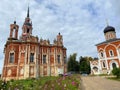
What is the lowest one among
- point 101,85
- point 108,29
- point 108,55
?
point 101,85

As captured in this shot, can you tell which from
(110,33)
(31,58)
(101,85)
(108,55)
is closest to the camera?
(101,85)

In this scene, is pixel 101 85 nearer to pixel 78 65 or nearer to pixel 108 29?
pixel 108 29

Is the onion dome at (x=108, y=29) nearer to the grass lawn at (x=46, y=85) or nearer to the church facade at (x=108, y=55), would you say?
the church facade at (x=108, y=55)

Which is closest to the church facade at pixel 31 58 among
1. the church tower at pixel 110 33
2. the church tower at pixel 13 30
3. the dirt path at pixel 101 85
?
the church tower at pixel 13 30

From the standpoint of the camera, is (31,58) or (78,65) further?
(78,65)

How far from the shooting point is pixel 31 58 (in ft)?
97.6

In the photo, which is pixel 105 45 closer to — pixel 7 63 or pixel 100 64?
pixel 100 64

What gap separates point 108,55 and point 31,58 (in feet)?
82.4

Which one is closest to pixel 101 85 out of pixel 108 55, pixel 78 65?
pixel 108 55

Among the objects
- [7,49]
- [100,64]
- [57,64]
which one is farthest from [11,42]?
[100,64]

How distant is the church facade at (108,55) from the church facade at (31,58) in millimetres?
12668

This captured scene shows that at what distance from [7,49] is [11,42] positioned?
7.16ft

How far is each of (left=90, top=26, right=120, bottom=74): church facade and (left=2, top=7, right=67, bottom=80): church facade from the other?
12.7m

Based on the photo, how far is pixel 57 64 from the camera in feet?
108
